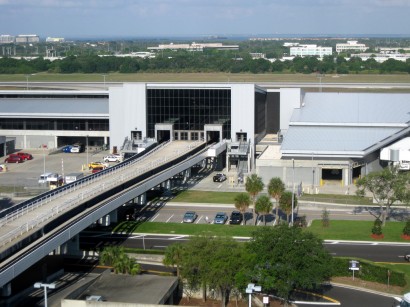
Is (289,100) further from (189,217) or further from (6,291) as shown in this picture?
(6,291)

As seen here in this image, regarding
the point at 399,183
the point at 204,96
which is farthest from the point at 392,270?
the point at 204,96

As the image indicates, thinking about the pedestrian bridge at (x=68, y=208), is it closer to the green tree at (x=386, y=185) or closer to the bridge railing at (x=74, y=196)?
the bridge railing at (x=74, y=196)

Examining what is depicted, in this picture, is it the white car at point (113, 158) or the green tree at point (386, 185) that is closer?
the green tree at point (386, 185)

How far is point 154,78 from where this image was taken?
132375 mm

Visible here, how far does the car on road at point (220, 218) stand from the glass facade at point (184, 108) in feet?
57.8

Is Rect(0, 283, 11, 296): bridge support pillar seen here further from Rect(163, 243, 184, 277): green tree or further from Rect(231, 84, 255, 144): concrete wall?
Rect(231, 84, 255, 144): concrete wall

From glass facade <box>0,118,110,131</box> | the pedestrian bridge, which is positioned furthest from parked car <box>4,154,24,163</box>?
the pedestrian bridge

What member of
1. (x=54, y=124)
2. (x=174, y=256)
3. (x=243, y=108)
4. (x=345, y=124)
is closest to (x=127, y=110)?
(x=243, y=108)

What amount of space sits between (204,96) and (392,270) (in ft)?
104

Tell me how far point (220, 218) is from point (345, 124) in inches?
728

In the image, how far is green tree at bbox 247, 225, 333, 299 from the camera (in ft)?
98.0

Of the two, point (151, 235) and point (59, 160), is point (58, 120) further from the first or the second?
point (151, 235)

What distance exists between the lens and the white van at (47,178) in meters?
54.2

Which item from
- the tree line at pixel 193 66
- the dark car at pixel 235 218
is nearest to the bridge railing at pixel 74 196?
the dark car at pixel 235 218
